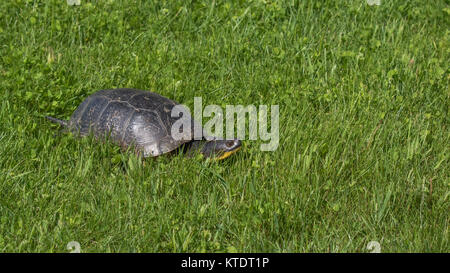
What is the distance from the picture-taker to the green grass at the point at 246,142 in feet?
13.8

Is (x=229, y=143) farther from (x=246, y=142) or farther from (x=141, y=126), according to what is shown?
(x=141, y=126)

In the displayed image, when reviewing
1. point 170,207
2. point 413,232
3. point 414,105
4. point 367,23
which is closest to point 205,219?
point 170,207

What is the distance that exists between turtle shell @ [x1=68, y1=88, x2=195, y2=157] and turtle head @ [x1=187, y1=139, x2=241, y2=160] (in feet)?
0.42

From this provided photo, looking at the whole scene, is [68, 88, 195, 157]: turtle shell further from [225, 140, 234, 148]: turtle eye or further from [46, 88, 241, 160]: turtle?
[225, 140, 234, 148]: turtle eye

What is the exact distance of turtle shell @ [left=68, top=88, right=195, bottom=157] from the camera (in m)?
5.05

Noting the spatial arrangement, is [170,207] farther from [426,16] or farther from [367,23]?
[426,16]

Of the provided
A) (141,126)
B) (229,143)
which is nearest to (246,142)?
(229,143)

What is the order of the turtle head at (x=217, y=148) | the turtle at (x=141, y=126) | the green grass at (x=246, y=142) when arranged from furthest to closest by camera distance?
1. the turtle at (x=141, y=126)
2. the turtle head at (x=217, y=148)
3. the green grass at (x=246, y=142)

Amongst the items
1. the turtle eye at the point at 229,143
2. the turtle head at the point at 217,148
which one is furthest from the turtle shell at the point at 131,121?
the turtle eye at the point at 229,143

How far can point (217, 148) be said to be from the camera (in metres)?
4.95

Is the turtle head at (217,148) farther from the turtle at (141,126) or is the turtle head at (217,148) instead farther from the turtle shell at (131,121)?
the turtle shell at (131,121)
